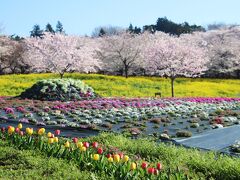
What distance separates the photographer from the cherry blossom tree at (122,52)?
61344 mm

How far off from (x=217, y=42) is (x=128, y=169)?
71.4 m

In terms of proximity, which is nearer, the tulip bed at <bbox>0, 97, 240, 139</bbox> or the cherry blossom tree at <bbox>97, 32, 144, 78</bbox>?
the tulip bed at <bbox>0, 97, 240, 139</bbox>

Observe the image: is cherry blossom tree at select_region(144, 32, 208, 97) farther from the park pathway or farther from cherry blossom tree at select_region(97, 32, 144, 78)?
the park pathway

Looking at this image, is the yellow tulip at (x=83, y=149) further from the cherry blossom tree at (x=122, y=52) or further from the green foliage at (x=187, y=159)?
the cherry blossom tree at (x=122, y=52)

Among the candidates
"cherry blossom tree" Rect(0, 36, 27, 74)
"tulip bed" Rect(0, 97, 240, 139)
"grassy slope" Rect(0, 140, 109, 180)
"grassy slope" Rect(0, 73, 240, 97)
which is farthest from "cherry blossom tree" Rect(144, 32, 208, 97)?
"grassy slope" Rect(0, 140, 109, 180)

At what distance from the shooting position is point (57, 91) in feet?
91.9

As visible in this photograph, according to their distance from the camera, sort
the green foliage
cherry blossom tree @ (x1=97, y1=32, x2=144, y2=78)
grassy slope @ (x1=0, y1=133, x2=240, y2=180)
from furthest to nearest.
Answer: cherry blossom tree @ (x1=97, y1=32, x2=144, y2=78) < the green foliage < grassy slope @ (x1=0, y1=133, x2=240, y2=180)

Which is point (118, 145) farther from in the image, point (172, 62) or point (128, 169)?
point (172, 62)

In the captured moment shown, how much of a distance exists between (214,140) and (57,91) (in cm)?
1532

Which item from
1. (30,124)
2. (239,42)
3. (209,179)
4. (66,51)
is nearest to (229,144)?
(209,179)

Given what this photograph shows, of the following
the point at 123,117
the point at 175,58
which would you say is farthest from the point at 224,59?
the point at 123,117

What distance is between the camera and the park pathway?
13.8 m

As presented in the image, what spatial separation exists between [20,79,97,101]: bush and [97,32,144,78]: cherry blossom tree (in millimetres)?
30454

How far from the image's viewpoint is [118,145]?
11.9m
